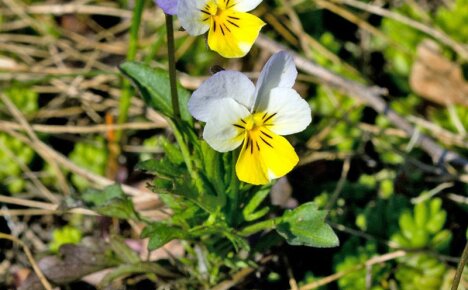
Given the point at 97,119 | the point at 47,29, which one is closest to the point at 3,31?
the point at 47,29

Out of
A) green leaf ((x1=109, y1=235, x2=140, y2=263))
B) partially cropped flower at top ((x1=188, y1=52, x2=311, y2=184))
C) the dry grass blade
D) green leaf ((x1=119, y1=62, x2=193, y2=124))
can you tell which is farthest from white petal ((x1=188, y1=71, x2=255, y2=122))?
the dry grass blade

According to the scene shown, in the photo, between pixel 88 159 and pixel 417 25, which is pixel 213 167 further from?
pixel 417 25

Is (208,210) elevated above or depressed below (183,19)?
below

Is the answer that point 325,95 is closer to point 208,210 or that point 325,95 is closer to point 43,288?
point 208,210

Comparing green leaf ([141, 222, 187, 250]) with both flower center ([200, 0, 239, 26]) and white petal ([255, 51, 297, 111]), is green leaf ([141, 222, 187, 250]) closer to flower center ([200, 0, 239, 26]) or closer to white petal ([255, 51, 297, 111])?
white petal ([255, 51, 297, 111])

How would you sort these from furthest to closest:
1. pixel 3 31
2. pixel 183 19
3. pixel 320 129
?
pixel 3 31, pixel 320 129, pixel 183 19

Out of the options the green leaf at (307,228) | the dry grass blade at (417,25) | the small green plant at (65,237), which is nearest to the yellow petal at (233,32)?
the green leaf at (307,228)
